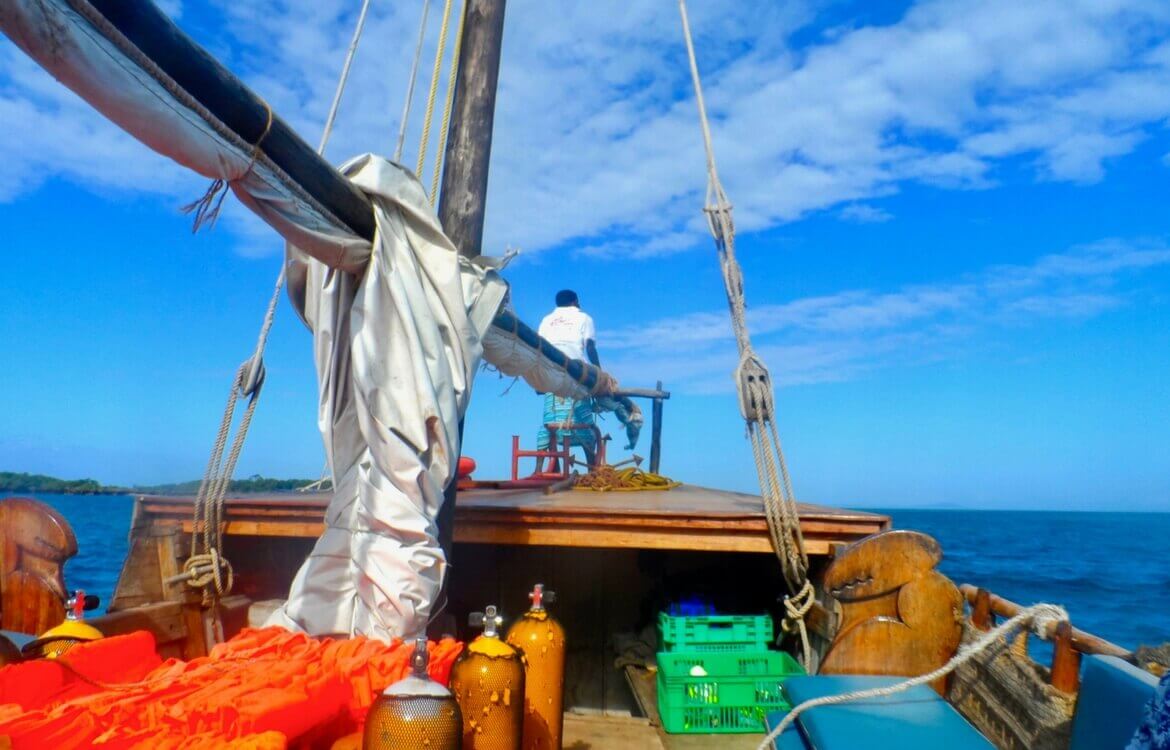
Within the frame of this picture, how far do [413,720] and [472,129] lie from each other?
3.19 m

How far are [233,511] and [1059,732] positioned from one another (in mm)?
3904

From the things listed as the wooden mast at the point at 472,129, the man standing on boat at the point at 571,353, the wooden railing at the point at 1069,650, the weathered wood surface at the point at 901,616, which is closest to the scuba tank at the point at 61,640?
the wooden mast at the point at 472,129

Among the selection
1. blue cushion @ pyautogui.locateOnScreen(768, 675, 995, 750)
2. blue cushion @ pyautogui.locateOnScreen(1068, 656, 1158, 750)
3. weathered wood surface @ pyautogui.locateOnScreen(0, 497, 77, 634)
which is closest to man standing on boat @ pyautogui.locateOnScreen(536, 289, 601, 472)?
weathered wood surface @ pyautogui.locateOnScreen(0, 497, 77, 634)

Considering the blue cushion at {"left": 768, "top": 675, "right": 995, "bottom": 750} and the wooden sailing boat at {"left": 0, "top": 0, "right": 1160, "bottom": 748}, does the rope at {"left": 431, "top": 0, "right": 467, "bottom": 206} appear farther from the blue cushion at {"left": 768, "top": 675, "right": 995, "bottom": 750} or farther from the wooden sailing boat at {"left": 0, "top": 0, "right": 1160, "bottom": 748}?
the blue cushion at {"left": 768, "top": 675, "right": 995, "bottom": 750}

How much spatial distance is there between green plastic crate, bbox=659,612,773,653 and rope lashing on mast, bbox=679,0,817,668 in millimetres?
161

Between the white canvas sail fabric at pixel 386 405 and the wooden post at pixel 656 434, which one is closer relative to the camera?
the white canvas sail fabric at pixel 386 405

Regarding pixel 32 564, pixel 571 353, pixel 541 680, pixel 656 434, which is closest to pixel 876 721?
pixel 541 680

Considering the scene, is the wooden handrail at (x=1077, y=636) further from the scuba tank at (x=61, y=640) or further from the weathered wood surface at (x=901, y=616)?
the scuba tank at (x=61, y=640)

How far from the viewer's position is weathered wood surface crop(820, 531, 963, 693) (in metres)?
2.98

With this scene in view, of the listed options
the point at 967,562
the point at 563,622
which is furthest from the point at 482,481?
the point at 967,562

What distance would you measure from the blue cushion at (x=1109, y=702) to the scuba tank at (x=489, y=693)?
Answer: 5.05 ft

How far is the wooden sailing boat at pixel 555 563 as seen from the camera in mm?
2367

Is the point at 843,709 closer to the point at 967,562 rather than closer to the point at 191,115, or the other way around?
the point at 191,115

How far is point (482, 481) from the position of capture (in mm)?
7117
